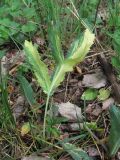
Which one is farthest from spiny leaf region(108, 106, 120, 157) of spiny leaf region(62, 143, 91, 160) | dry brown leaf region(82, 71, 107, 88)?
dry brown leaf region(82, 71, 107, 88)

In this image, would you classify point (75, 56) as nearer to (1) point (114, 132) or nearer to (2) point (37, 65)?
(2) point (37, 65)

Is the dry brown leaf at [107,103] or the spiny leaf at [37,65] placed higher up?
the spiny leaf at [37,65]

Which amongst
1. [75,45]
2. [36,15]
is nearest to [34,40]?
[36,15]

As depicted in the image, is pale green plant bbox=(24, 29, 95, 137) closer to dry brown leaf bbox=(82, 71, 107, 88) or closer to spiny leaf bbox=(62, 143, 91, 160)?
spiny leaf bbox=(62, 143, 91, 160)

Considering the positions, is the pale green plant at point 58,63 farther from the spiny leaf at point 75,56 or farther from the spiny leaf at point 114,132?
the spiny leaf at point 114,132

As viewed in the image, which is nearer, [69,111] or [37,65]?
[37,65]

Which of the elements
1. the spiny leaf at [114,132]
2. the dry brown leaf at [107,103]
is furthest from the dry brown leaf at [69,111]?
the spiny leaf at [114,132]

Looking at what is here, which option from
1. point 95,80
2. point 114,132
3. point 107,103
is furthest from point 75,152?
point 95,80
